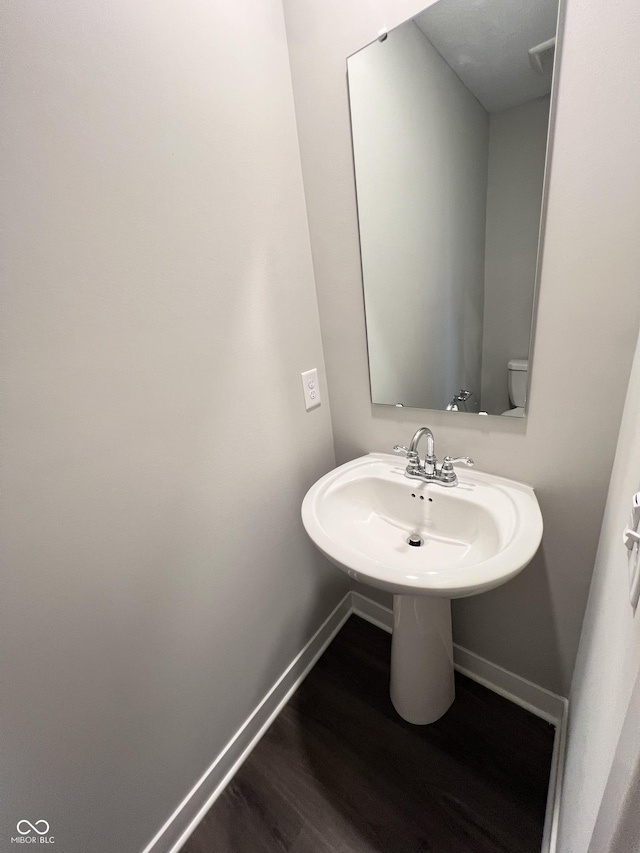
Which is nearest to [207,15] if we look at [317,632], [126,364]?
[126,364]

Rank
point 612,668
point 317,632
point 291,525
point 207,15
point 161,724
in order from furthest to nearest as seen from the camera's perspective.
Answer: point 317,632 → point 291,525 → point 161,724 → point 207,15 → point 612,668

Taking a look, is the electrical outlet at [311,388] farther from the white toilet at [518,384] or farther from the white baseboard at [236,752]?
the white baseboard at [236,752]

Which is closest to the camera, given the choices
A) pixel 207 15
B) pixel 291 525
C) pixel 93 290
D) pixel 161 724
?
pixel 93 290

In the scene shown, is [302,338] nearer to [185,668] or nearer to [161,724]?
[185,668]

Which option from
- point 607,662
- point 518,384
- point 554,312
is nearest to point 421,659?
point 607,662

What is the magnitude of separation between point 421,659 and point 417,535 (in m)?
0.41

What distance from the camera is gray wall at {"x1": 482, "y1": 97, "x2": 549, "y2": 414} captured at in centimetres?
76

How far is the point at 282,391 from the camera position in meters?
1.11

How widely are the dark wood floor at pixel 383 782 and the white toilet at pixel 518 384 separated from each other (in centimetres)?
104

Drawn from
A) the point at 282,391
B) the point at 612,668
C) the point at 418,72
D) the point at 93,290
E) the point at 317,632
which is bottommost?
the point at 317,632

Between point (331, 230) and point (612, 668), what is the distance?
119 centimetres

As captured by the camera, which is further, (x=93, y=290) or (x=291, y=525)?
(x=291, y=525)

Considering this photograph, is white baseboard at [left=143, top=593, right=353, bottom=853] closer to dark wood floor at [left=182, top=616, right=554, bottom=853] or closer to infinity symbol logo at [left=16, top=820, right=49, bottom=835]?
dark wood floor at [left=182, top=616, right=554, bottom=853]

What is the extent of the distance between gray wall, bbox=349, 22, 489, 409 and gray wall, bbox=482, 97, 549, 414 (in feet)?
0.09
